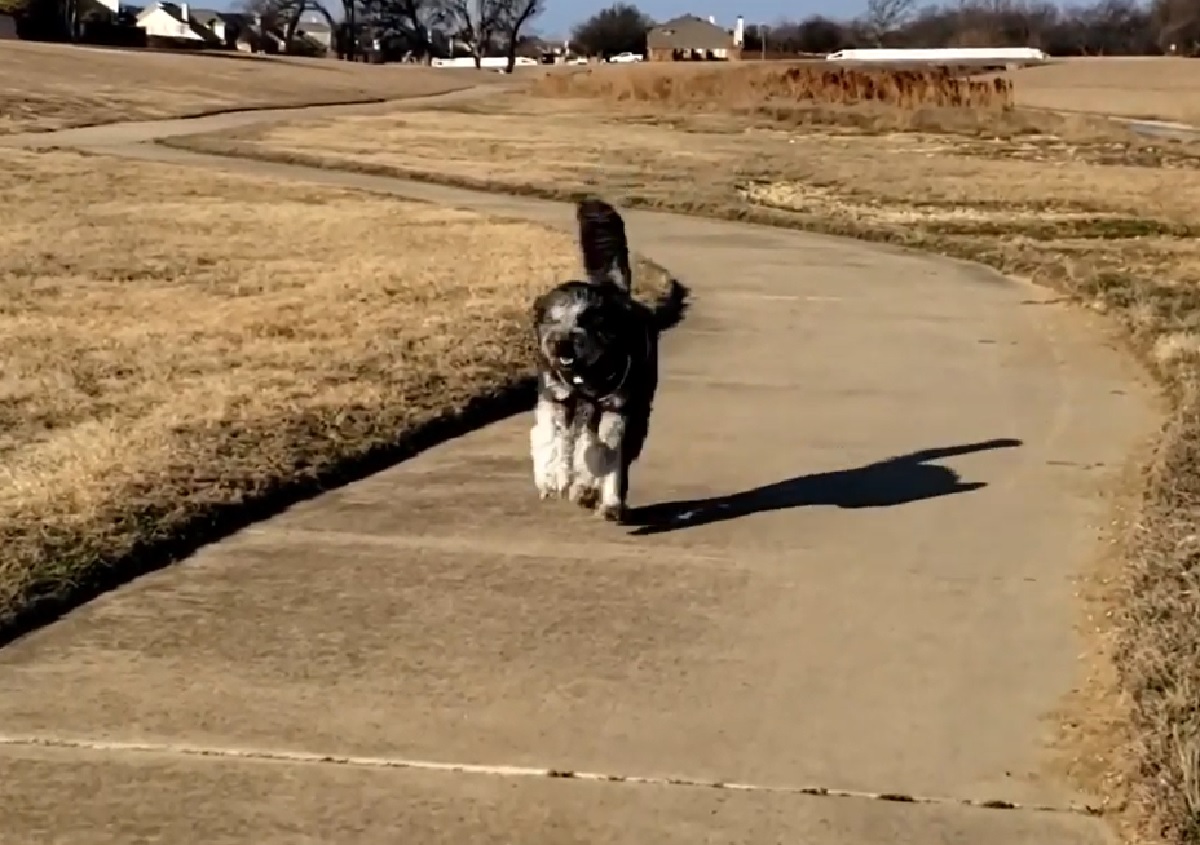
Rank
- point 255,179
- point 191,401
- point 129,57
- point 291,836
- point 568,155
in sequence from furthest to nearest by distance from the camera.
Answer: point 129,57
point 568,155
point 255,179
point 191,401
point 291,836

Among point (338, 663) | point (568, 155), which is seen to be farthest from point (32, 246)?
point (568, 155)

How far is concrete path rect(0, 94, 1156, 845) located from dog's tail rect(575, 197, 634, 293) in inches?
34.6

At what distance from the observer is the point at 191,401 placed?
857 centimetres

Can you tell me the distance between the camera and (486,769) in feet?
14.6

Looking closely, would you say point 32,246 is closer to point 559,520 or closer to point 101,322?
point 101,322

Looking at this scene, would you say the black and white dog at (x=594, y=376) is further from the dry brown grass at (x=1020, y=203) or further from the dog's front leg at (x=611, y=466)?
the dry brown grass at (x=1020, y=203)

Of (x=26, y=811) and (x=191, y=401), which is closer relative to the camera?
(x=26, y=811)

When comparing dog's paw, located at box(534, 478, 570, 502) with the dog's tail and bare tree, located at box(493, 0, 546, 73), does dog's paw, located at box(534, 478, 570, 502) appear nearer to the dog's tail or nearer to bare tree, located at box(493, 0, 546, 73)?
the dog's tail

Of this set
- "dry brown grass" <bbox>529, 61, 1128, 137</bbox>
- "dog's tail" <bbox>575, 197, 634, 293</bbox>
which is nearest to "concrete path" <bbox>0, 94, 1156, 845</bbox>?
"dog's tail" <bbox>575, 197, 634, 293</bbox>

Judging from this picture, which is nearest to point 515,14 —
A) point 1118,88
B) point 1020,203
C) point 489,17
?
point 489,17

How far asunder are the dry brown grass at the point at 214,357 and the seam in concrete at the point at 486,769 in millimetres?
950

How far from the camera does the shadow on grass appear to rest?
553 centimetres

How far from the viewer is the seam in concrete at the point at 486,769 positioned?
14.2 feet

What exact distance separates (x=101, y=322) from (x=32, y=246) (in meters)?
4.66
